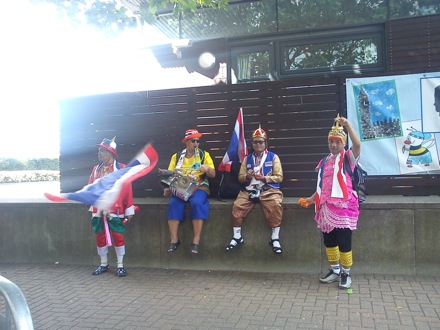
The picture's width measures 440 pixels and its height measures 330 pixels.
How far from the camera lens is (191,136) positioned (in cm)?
632

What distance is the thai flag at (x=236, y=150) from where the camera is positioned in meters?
6.65

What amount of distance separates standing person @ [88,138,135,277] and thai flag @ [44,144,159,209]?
29 centimetres

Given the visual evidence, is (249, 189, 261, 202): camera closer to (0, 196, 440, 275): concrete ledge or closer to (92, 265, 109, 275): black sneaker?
(0, 196, 440, 275): concrete ledge

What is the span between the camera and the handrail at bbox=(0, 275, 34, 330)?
196 centimetres

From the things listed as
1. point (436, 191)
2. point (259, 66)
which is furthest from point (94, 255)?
point (436, 191)

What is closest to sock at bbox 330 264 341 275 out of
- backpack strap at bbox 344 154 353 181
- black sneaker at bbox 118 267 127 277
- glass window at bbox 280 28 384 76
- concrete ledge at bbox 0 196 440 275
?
concrete ledge at bbox 0 196 440 275

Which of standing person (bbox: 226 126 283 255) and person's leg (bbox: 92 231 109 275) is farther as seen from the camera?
person's leg (bbox: 92 231 109 275)

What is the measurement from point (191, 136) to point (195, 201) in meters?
1.00

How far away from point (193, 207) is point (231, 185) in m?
0.82

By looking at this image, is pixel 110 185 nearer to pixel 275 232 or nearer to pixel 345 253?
pixel 275 232

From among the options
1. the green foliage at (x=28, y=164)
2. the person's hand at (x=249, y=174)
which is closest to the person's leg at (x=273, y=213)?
the person's hand at (x=249, y=174)

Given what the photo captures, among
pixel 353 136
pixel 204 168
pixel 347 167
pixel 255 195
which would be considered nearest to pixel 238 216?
pixel 255 195

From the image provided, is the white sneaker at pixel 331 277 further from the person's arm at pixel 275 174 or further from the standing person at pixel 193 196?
the standing person at pixel 193 196

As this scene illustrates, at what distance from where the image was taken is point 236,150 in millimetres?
6707
